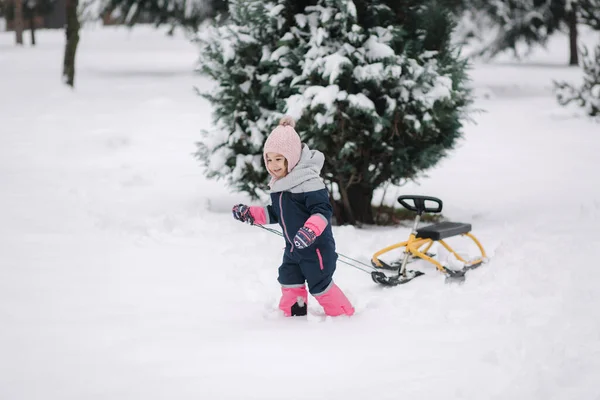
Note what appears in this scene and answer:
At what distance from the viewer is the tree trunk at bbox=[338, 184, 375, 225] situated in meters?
8.98

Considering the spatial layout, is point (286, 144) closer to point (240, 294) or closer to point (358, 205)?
Answer: point (240, 294)

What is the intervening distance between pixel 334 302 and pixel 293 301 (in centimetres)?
31

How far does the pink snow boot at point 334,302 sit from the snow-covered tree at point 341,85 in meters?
2.96

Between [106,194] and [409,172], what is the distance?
4039 mm

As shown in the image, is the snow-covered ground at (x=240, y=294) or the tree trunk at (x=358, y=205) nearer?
the snow-covered ground at (x=240, y=294)

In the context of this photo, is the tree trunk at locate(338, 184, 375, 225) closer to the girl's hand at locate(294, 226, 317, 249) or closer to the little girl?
the little girl

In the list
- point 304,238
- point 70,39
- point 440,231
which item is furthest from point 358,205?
point 70,39

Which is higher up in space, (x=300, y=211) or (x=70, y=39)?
(x=70, y=39)

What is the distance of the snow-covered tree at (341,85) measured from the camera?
7891 mm

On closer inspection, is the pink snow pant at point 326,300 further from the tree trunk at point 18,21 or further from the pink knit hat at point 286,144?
the tree trunk at point 18,21

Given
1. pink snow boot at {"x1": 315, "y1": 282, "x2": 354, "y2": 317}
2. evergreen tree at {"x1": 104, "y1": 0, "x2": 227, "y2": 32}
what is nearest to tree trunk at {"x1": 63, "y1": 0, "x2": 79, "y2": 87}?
evergreen tree at {"x1": 104, "y1": 0, "x2": 227, "y2": 32}

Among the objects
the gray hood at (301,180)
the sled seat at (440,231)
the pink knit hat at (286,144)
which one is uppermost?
the pink knit hat at (286,144)

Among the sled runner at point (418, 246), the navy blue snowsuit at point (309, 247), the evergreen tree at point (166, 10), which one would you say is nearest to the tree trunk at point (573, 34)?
the evergreen tree at point (166, 10)

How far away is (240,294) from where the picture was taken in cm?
595
